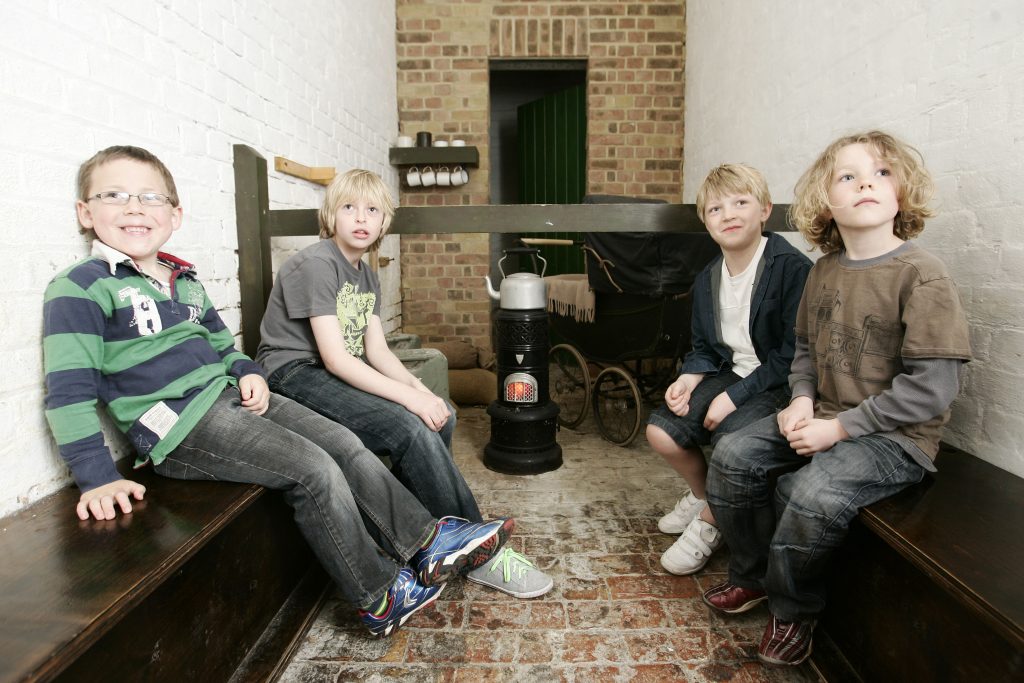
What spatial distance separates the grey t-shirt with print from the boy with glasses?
25 centimetres

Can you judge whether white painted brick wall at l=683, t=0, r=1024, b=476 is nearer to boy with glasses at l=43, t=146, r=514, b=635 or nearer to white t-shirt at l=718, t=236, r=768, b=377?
white t-shirt at l=718, t=236, r=768, b=377

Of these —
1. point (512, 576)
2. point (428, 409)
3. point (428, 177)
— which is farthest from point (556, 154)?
point (512, 576)

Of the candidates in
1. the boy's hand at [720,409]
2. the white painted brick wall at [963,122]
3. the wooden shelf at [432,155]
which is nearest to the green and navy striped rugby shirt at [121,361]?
the boy's hand at [720,409]

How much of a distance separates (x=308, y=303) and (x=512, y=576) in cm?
96

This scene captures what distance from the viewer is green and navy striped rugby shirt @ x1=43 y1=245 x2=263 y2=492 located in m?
1.22

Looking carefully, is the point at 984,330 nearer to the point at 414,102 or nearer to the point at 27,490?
the point at 27,490

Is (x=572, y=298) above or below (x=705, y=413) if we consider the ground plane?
above

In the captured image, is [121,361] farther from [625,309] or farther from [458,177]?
[458,177]

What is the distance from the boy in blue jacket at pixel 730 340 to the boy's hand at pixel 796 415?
0.20 meters

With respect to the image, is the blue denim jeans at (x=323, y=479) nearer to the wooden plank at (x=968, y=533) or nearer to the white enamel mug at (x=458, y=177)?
the wooden plank at (x=968, y=533)

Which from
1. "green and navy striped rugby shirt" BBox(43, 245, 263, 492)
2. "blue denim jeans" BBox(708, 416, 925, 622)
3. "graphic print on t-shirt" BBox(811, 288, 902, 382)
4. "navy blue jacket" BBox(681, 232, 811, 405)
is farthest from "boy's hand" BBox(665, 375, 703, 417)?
"green and navy striped rugby shirt" BBox(43, 245, 263, 492)

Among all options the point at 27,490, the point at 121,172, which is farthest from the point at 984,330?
the point at 27,490

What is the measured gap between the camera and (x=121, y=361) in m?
1.32

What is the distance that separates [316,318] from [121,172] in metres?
0.58
